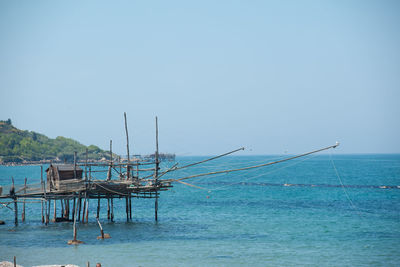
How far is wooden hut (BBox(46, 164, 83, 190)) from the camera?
119 feet

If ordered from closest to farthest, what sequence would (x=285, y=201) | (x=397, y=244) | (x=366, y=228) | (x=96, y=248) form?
(x=96, y=248) < (x=397, y=244) < (x=366, y=228) < (x=285, y=201)

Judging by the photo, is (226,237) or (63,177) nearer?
(226,237)

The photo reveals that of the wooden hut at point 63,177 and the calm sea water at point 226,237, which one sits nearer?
the calm sea water at point 226,237

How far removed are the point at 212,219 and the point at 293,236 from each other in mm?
9969

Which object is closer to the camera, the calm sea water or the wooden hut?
the calm sea water

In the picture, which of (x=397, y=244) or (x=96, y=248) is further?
(x=397, y=244)

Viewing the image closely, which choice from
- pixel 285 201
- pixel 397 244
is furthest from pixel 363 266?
pixel 285 201

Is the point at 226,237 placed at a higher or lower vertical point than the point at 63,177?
lower

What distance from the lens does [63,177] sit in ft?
123

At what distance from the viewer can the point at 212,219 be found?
4288 cm

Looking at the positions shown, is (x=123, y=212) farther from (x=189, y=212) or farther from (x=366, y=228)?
(x=366, y=228)

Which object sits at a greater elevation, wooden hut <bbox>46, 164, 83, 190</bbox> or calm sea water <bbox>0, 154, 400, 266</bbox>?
wooden hut <bbox>46, 164, 83, 190</bbox>

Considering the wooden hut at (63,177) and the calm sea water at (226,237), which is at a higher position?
the wooden hut at (63,177)

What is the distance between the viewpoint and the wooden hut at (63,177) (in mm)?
36250
